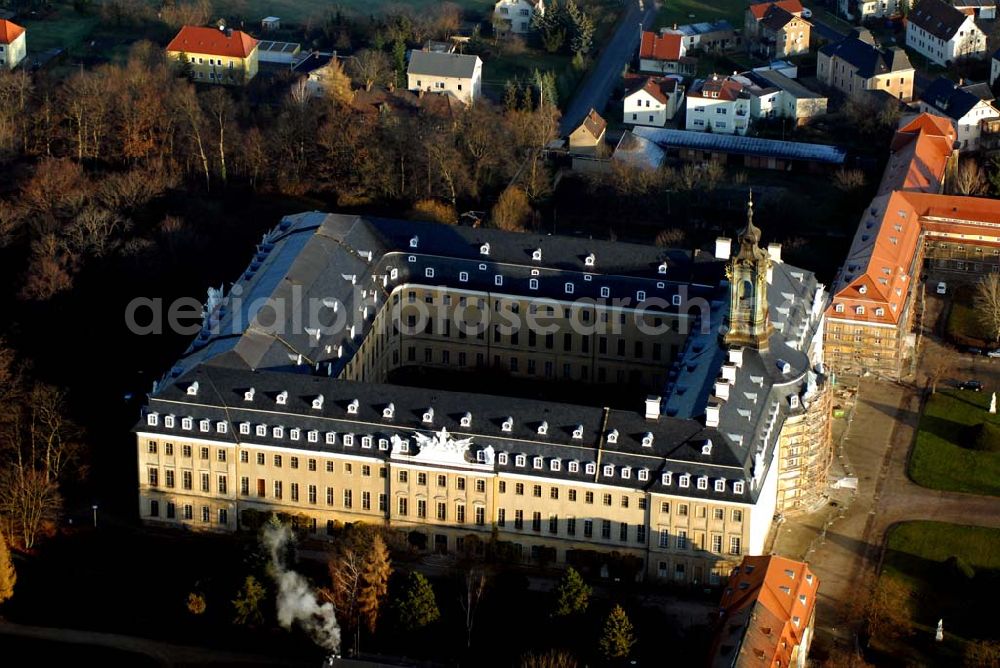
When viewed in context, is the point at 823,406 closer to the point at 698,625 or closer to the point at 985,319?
the point at 698,625

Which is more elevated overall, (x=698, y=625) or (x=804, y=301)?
(x=804, y=301)

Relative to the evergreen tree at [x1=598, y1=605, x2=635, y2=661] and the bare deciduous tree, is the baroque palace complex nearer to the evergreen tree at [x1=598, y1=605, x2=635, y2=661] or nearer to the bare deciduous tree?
the evergreen tree at [x1=598, y1=605, x2=635, y2=661]

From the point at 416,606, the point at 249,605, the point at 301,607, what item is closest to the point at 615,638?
the point at 416,606

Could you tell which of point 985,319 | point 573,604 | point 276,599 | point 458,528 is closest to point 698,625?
point 573,604

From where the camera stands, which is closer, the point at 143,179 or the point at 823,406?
the point at 823,406

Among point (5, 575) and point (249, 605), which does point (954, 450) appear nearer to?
point (249, 605)
